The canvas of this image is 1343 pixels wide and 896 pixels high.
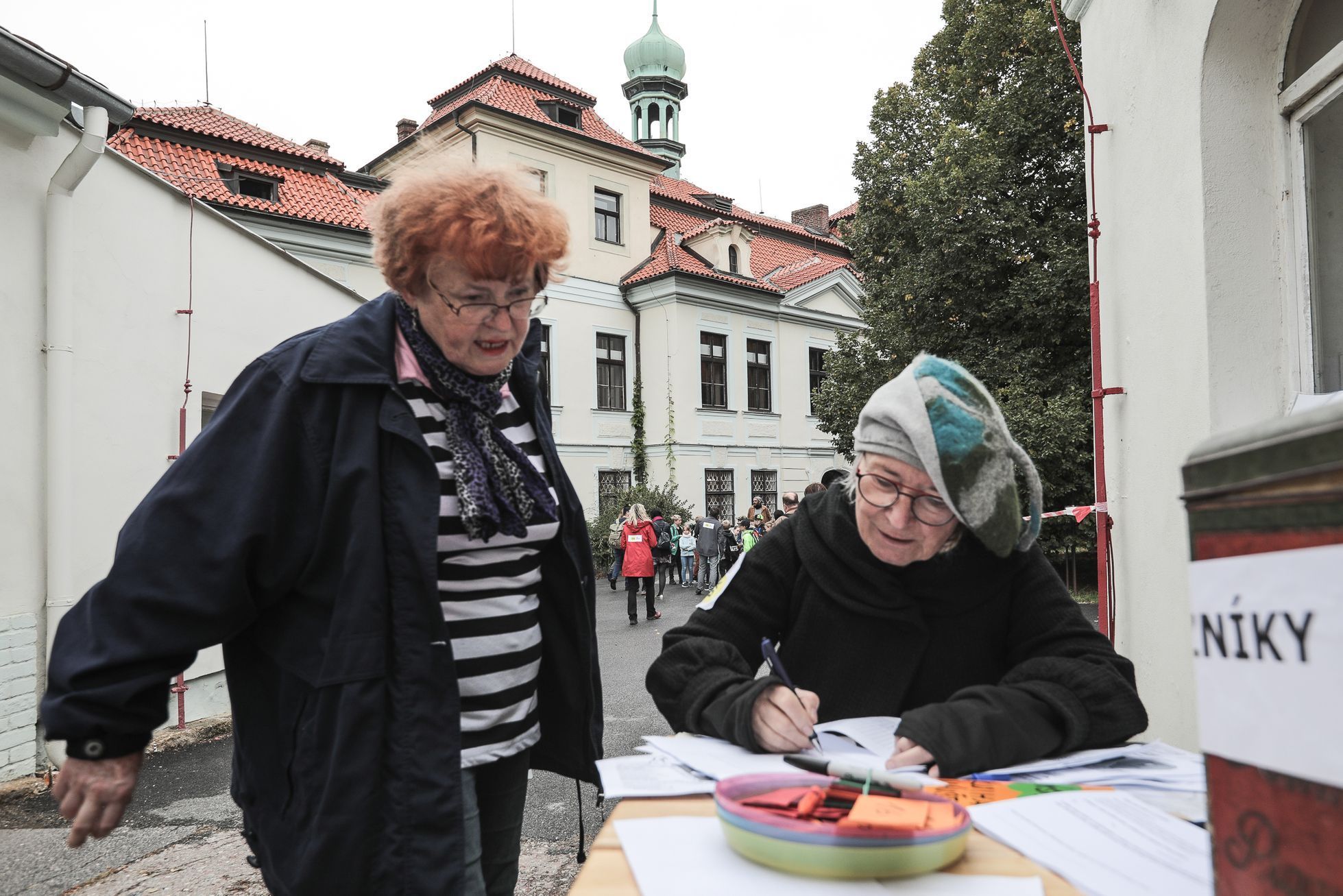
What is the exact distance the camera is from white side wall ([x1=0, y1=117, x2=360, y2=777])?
5027 millimetres

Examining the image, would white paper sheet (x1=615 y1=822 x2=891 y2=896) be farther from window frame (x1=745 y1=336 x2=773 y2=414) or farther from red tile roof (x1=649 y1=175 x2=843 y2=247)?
red tile roof (x1=649 y1=175 x2=843 y2=247)

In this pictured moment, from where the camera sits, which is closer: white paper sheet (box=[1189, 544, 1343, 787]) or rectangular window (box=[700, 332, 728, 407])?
white paper sheet (box=[1189, 544, 1343, 787])

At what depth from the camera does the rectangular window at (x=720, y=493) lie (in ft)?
75.9

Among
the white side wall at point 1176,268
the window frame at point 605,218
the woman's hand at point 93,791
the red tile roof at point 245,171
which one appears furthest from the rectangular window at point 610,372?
the woman's hand at point 93,791

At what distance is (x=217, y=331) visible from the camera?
6844 millimetres

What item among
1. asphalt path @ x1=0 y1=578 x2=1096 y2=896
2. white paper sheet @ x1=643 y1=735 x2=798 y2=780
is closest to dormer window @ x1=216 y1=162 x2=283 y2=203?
asphalt path @ x1=0 y1=578 x2=1096 y2=896

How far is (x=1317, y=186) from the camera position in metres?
2.92

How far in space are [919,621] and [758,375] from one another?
76.1 ft

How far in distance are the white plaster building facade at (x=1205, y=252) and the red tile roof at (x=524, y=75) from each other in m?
20.9

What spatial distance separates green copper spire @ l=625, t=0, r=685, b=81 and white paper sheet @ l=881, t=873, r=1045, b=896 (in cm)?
3576

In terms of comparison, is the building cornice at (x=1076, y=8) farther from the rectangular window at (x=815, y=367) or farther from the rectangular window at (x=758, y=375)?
the rectangular window at (x=815, y=367)

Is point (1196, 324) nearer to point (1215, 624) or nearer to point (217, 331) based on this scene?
point (1215, 624)

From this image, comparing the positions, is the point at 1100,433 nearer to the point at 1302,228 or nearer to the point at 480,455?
the point at 1302,228

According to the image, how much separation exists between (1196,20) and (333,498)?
337cm
